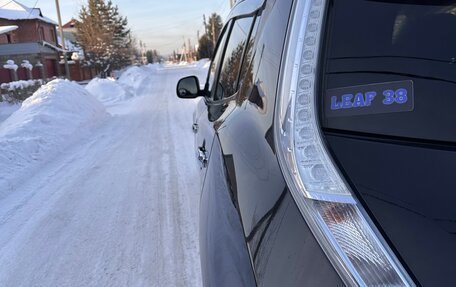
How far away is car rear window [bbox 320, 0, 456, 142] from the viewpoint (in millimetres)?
1112

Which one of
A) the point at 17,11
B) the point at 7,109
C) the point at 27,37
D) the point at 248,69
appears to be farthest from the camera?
the point at 27,37

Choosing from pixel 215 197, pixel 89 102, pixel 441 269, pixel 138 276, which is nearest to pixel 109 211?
pixel 138 276

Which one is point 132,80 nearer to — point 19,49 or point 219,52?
point 19,49

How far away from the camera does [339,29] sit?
4.04 ft

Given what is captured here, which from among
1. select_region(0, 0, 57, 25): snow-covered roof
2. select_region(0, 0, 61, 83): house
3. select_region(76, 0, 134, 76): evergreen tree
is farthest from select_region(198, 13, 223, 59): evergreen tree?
select_region(0, 0, 57, 25): snow-covered roof

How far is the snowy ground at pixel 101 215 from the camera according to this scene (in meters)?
3.37

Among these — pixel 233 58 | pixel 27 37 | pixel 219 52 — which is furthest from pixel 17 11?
pixel 233 58

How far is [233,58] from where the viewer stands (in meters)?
2.79

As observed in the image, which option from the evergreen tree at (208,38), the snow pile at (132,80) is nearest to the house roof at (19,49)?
the snow pile at (132,80)

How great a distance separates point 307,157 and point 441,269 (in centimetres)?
42

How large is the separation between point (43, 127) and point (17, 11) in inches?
1873

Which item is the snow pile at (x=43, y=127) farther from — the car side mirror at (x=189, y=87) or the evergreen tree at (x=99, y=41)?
the evergreen tree at (x=99, y=41)

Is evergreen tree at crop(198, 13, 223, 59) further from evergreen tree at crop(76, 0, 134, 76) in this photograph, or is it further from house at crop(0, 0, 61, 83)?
house at crop(0, 0, 61, 83)

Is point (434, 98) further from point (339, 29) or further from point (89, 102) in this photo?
point (89, 102)
